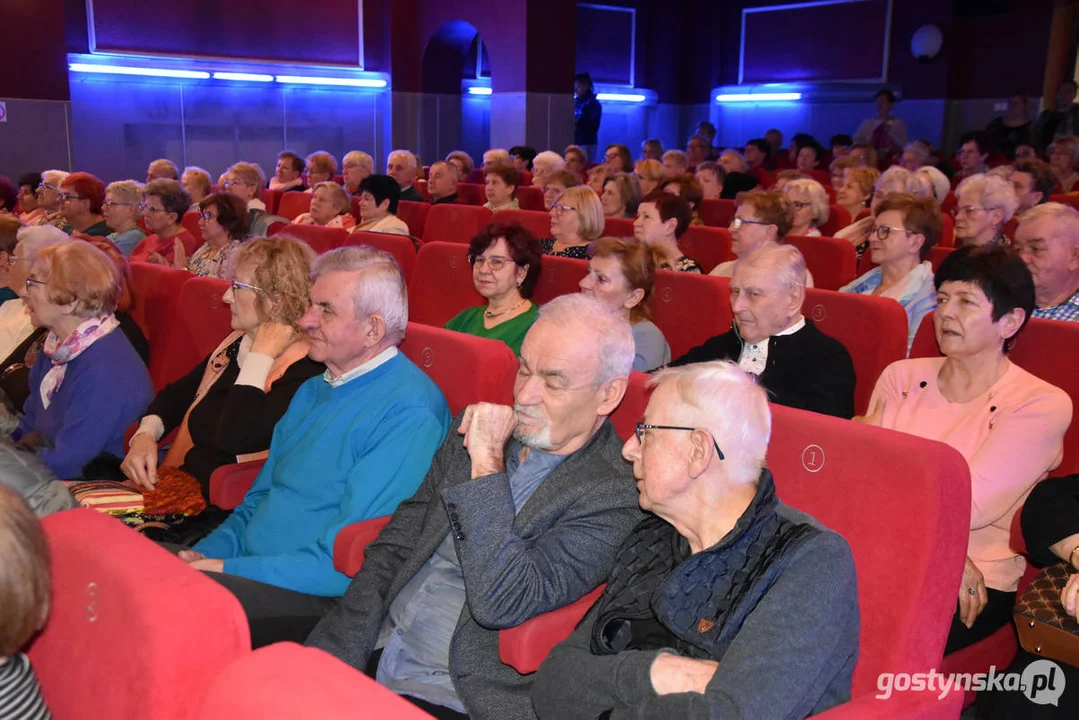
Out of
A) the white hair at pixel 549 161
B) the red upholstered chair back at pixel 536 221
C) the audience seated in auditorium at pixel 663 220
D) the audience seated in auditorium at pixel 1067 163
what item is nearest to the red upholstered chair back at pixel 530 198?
the white hair at pixel 549 161

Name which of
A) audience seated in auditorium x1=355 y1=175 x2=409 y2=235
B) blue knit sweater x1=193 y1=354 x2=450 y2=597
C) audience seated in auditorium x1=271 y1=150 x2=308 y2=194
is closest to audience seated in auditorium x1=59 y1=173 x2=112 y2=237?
audience seated in auditorium x1=355 y1=175 x2=409 y2=235

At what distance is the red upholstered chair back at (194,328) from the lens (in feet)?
11.5

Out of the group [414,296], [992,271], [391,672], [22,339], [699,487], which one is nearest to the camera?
[699,487]

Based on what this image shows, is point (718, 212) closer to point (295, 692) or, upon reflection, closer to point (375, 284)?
point (375, 284)

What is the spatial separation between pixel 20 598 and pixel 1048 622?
5.86 ft

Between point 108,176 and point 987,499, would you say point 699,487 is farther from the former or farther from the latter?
point 108,176

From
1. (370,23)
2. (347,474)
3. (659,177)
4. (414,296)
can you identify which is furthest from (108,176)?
(347,474)

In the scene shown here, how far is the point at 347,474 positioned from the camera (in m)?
2.31

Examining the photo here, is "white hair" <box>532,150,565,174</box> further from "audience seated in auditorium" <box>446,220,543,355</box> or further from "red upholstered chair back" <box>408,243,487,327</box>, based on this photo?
"audience seated in auditorium" <box>446,220,543,355</box>

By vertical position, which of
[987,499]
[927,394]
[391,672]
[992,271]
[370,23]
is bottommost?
[391,672]

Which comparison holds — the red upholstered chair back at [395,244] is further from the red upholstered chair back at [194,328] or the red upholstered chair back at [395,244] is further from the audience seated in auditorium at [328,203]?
the audience seated in auditorium at [328,203]

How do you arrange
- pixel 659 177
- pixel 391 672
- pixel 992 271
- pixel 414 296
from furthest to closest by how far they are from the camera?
1. pixel 659 177
2. pixel 414 296
3. pixel 992 271
4. pixel 391 672

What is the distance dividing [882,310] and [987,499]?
3.17ft

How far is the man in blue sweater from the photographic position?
2.21 meters
